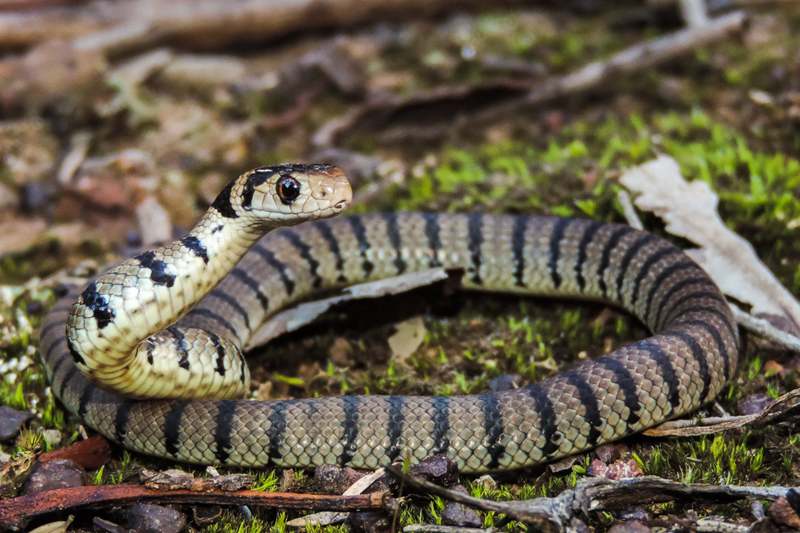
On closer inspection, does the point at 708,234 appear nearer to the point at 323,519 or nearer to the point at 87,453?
the point at 323,519

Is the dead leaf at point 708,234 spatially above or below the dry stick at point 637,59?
below

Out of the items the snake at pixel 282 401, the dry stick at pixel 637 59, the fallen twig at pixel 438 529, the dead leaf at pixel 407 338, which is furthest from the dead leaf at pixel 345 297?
the dry stick at pixel 637 59

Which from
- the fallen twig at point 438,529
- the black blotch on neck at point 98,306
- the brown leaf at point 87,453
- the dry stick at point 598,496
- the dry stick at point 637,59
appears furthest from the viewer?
the dry stick at point 637,59

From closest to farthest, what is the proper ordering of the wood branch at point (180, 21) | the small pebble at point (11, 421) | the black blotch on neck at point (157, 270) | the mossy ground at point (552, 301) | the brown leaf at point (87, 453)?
1. the black blotch on neck at point (157, 270)
2. the mossy ground at point (552, 301)
3. the brown leaf at point (87, 453)
4. the small pebble at point (11, 421)
5. the wood branch at point (180, 21)

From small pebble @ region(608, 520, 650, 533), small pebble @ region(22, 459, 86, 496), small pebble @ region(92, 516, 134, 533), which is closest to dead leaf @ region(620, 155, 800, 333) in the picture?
small pebble @ region(608, 520, 650, 533)

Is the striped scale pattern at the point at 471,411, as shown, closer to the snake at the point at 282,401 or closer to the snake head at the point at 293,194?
the snake at the point at 282,401

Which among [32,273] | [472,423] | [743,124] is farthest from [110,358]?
[743,124]

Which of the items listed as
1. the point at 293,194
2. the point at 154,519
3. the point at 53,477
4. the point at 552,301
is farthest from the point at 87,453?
the point at 552,301

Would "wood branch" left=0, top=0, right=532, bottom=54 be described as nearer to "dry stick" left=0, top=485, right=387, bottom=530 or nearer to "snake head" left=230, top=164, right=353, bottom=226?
"snake head" left=230, top=164, right=353, bottom=226
